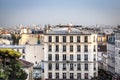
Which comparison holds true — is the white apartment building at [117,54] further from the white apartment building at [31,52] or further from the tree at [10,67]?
the tree at [10,67]

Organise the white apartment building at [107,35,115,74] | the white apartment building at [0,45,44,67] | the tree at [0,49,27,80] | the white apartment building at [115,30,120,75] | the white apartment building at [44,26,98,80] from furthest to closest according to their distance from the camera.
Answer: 1. the white apartment building at [107,35,115,74]
2. the white apartment building at [0,45,44,67]
3. the white apartment building at [115,30,120,75]
4. the white apartment building at [44,26,98,80]
5. the tree at [0,49,27,80]

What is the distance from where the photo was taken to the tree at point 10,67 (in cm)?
1850

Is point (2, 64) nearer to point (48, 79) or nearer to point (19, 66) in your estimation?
point (19, 66)

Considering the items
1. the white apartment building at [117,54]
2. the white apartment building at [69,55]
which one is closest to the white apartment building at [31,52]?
Result: the white apartment building at [69,55]

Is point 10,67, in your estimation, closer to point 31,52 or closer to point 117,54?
point 117,54

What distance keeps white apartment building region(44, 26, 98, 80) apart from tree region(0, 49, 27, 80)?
5.65m

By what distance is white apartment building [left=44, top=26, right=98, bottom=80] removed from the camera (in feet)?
82.4

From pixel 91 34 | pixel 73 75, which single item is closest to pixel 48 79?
pixel 73 75

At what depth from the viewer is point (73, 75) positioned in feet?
82.6

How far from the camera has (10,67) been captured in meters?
18.9

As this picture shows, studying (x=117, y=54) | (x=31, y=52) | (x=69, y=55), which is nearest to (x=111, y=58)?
(x=117, y=54)

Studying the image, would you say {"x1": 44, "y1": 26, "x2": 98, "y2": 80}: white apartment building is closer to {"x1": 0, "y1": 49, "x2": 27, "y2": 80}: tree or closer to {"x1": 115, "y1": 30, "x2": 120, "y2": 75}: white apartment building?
{"x1": 115, "y1": 30, "x2": 120, "y2": 75}: white apartment building

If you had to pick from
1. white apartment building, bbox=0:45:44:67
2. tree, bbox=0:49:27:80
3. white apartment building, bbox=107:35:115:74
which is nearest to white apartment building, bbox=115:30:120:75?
white apartment building, bbox=107:35:115:74

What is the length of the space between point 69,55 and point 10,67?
6806 millimetres
